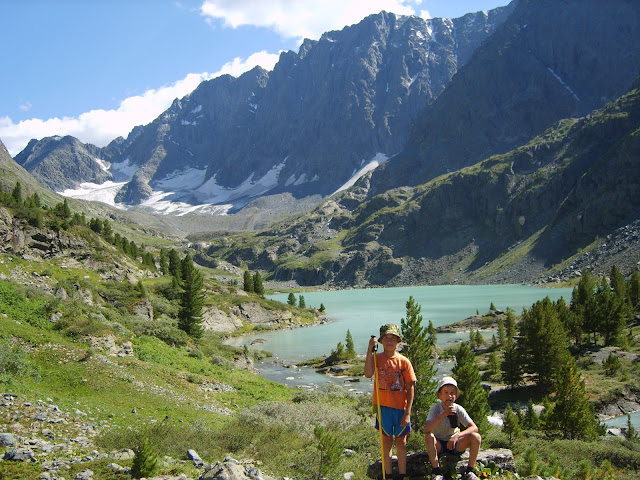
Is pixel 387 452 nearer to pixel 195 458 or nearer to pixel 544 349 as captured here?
pixel 195 458

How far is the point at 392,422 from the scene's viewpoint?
33.6ft

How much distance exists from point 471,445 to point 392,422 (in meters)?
1.94

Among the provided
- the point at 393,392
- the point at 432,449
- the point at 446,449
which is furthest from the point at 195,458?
the point at 446,449

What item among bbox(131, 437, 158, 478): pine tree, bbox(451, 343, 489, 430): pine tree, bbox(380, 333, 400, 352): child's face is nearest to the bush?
bbox(131, 437, 158, 478): pine tree

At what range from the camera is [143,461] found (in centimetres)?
1141

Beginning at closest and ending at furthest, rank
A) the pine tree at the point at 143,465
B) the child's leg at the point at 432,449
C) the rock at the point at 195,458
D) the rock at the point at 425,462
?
the child's leg at the point at 432,449 → the rock at the point at 425,462 → the pine tree at the point at 143,465 → the rock at the point at 195,458

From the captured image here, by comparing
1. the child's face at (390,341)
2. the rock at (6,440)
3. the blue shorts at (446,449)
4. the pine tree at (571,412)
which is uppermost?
the child's face at (390,341)

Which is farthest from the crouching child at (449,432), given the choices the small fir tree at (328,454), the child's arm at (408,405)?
the small fir tree at (328,454)

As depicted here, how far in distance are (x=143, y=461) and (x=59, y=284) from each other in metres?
32.8

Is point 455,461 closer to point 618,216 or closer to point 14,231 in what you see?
point 14,231

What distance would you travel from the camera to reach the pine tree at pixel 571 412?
796 inches

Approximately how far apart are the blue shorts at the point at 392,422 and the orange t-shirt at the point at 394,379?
0.39 ft

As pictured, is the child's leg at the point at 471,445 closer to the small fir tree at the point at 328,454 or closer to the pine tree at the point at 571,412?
the small fir tree at the point at 328,454

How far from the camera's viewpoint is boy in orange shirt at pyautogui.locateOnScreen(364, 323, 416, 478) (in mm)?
10141
